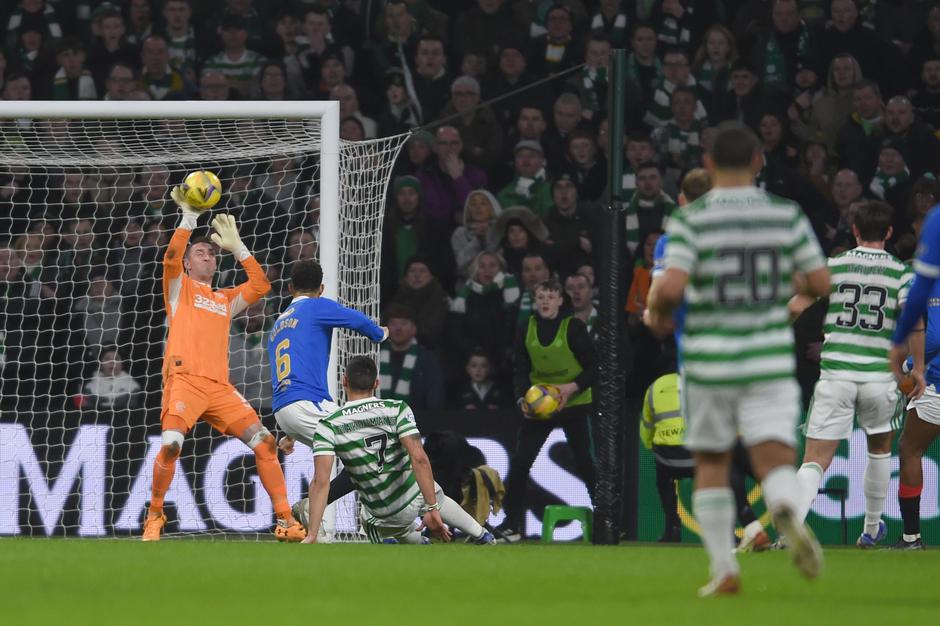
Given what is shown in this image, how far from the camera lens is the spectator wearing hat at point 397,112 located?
581 inches

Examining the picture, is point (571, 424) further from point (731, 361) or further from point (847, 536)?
point (731, 361)

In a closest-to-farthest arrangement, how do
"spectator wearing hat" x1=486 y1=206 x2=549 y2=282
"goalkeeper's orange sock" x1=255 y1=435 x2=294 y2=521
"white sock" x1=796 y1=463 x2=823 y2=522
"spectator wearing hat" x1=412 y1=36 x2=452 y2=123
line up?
"white sock" x1=796 y1=463 x2=823 y2=522, "goalkeeper's orange sock" x1=255 y1=435 x2=294 y2=521, "spectator wearing hat" x1=486 y1=206 x2=549 y2=282, "spectator wearing hat" x1=412 y1=36 x2=452 y2=123

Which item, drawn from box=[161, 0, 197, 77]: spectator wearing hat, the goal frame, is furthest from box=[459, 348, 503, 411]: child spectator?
box=[161, 0, 197, 77]: spectator wearing hat

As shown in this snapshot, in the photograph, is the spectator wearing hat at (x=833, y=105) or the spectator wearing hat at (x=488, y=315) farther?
the spectator wearing hat at (x=833, y=105)

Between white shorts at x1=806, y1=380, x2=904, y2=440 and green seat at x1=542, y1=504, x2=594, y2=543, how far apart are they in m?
2.57

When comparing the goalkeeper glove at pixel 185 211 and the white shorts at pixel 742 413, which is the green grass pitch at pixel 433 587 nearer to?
the white shorts at pixel 742 413

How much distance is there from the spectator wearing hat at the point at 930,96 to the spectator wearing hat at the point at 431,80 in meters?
4.48

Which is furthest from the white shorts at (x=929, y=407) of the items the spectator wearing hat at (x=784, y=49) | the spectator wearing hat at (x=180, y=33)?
the spectator wearing hat at (x=180, y=33)

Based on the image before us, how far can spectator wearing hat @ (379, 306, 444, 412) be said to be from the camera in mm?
12656

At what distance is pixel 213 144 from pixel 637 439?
13.5 ft

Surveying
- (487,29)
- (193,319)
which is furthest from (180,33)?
(193,319)

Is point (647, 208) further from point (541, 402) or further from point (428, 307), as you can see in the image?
point (541, 402)

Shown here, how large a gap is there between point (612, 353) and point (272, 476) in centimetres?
241

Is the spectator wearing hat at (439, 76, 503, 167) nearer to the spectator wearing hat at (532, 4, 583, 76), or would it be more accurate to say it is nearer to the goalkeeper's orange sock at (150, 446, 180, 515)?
the spectator wearing hat at (532, 4, 583, 76)
